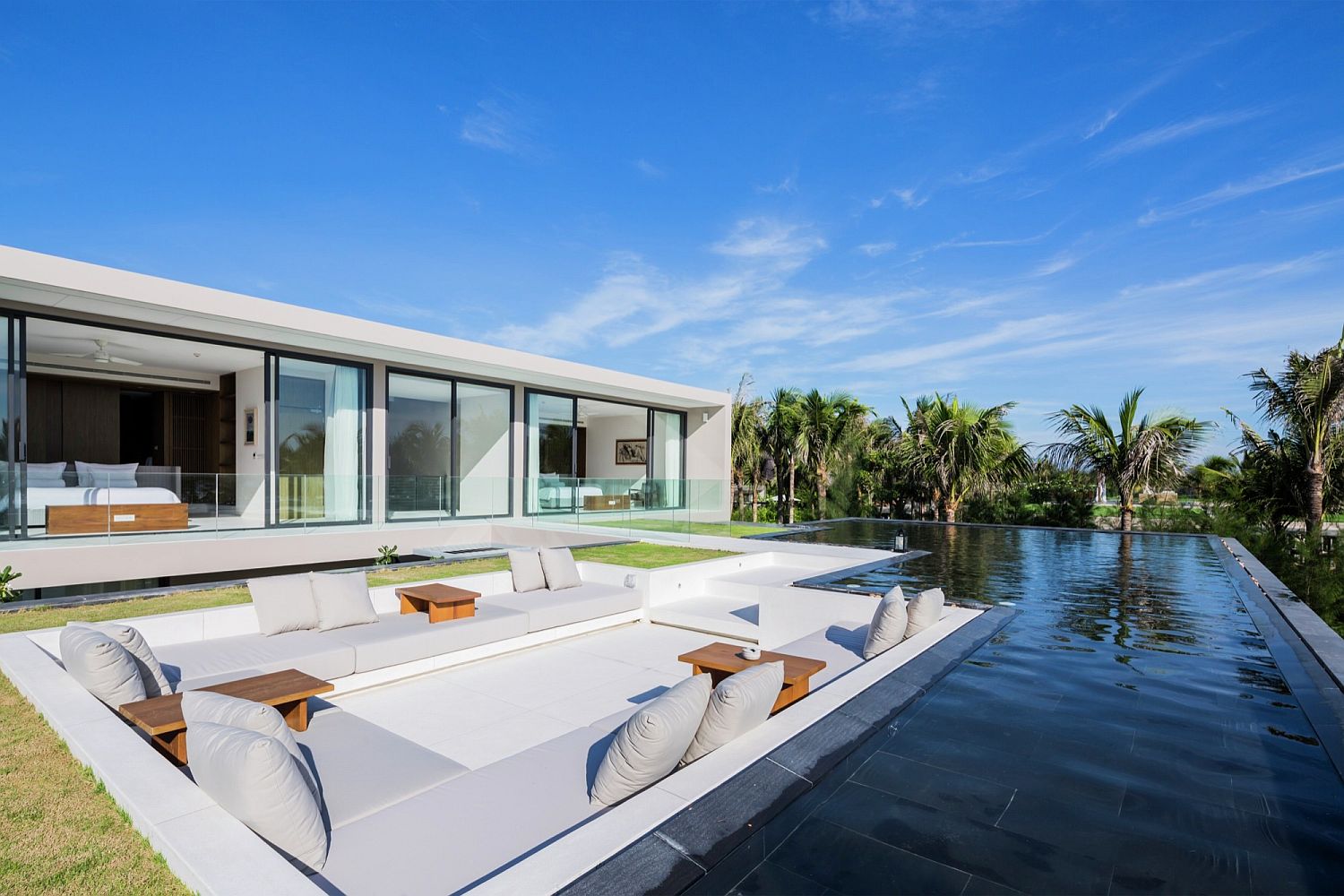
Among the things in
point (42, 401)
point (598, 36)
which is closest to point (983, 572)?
point (598, 36)

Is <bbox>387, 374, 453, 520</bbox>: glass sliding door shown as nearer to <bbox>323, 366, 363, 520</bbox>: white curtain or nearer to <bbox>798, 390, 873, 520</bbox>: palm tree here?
<bbox>323, 366, 363, 520</bbox>: white curtain

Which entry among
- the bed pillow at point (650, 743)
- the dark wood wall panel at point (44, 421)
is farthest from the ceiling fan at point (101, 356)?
the bed pillow at point (650, 743)

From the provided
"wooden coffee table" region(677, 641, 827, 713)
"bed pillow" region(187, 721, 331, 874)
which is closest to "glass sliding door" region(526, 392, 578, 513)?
"wooden coffee table" region(677, 641, 827, 713)

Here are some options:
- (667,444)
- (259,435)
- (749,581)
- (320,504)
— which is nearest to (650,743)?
(749,581)

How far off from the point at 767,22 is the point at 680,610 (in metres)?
11.6

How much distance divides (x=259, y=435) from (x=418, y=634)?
889 centimetres

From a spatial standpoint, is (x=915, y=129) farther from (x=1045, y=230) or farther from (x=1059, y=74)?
(x=1045, y=230)

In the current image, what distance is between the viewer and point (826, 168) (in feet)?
56.0

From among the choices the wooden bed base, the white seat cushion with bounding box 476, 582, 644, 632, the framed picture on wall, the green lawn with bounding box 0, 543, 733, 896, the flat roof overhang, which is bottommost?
the white seat cushion with bounding box 476, 582, 644, 632

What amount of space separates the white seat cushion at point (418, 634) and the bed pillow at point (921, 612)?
11.7ft

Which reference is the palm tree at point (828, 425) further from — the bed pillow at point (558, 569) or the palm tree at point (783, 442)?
the bed pillow at point (558, 569)

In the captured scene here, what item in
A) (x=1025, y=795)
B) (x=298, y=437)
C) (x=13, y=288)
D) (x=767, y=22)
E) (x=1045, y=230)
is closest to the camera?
(x=1025, y=795)

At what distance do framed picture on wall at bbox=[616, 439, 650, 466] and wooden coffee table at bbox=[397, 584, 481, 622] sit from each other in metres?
13.2

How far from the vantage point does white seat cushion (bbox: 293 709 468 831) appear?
274 cm
